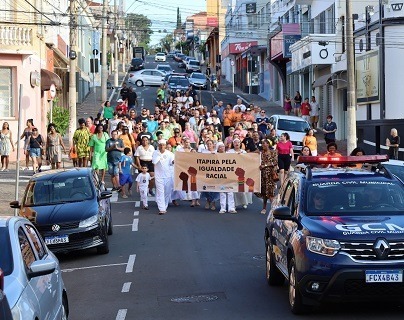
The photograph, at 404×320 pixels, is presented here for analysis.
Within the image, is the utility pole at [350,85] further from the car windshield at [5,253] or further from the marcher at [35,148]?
the car windshield at [5,253]

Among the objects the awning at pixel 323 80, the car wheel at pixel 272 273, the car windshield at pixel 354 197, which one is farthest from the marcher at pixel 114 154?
the awning at pixel 323 80

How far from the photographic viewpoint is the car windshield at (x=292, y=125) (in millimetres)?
38000

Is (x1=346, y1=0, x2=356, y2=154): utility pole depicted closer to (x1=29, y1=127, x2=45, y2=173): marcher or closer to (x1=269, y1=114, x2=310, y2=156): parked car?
(x1=269, y1=114, x2=310, y2=156): parked car

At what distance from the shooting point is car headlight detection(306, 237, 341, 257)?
35.3 ft

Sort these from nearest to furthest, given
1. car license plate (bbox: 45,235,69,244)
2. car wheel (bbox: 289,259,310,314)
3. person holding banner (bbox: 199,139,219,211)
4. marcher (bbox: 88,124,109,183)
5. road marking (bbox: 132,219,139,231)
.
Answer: car wheel (bbox: 289,259,310,314) → car license plate (bbox: 45,235,69,244) → road marking (bbox: 132,219,139,231) → person holding banner (bbox: 199,139,219,211) → marcher (bbox: 88,124,109,183)

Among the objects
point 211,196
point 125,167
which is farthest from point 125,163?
point 211,196

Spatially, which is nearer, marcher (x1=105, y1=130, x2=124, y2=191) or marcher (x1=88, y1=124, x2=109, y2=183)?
marcher (x1=105, y1=130, x2=124, y2=191)

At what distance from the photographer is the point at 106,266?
16.5 meters

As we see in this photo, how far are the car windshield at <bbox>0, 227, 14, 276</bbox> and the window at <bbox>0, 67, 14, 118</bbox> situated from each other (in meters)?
29.2

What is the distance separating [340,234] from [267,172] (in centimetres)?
1231

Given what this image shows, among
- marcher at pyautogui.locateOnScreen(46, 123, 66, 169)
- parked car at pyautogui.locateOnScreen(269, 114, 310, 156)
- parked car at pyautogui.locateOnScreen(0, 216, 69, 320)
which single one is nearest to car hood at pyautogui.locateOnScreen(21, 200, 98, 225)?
parked car at pyautogui.locateOnScreen(0, 216, 69, 320)

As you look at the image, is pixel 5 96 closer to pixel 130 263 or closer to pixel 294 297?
Answer: pixel 130 263

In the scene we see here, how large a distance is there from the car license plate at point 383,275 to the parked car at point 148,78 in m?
64.1

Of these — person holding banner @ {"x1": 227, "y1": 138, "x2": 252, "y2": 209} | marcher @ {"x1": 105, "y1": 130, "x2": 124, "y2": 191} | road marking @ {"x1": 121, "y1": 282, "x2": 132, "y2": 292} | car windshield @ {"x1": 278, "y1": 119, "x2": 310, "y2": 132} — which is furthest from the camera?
car windshield @ {"x1": 278, "y1": 119, "x2": 310, "y2": 132}
